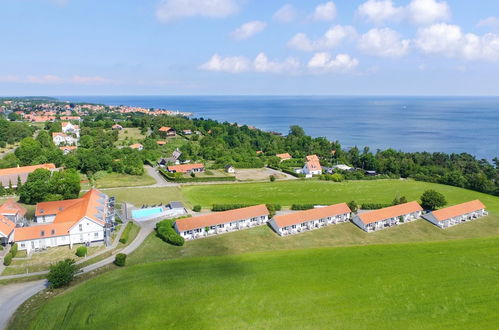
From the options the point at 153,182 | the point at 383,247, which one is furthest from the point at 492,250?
the point at 153,182

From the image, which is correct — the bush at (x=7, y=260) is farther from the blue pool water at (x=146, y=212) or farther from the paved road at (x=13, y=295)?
the blue pool water at (x=146, y=212)

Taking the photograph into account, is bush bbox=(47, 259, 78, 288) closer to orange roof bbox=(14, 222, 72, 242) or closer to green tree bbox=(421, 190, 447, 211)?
orange roof bbox=(14, 222, 72, 242)

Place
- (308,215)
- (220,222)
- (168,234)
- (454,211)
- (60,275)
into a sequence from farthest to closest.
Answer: (454,211), (308,215), (220,222), (168,234), (60,275)

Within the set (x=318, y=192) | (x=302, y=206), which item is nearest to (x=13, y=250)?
(x=302, y=206)

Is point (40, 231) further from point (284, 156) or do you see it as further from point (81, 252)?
point (284, 156)

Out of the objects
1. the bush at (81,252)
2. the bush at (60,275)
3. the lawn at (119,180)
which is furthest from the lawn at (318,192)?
the bush at (60,275)

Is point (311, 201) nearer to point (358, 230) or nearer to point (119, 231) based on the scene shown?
point (358, 230)
